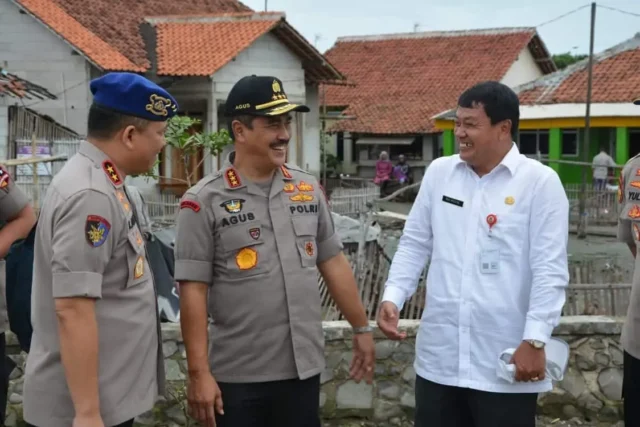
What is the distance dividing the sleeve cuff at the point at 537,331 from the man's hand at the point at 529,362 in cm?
3

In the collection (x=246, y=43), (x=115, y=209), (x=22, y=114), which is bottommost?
(x=115, y=209)

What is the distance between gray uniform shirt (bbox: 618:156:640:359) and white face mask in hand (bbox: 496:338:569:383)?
463 mm

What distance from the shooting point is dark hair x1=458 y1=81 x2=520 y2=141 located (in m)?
3.05

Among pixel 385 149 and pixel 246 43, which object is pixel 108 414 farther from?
pixel 385 149

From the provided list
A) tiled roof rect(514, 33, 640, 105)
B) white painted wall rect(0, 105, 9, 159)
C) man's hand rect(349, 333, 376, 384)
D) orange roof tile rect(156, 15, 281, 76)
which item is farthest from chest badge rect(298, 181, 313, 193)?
tiled roof rect(514, 33, 640, 105)

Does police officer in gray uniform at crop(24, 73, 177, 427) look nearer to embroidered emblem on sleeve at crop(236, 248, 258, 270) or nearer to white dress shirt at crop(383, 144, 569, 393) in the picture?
embroidered emblem on sleeve at crop(236, 248, 258, 270)

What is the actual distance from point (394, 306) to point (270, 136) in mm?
822

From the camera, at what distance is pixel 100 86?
2588mm

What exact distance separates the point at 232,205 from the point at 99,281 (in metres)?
0.71

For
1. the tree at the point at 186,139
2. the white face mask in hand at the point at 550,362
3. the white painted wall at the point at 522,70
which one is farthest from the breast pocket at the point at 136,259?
the white painted wall at the point at 522,70

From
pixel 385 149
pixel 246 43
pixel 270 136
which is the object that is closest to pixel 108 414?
pixel 270 136

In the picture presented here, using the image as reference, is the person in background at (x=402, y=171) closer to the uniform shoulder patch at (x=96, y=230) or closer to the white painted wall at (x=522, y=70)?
the white painted wall at (x=522, y=70)

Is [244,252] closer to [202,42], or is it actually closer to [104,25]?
[202,42]

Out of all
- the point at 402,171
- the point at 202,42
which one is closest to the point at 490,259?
the point at 202,42
